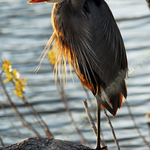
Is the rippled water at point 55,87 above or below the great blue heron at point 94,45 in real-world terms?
below

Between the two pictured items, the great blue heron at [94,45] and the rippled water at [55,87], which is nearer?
the great blue heron at [94,45]

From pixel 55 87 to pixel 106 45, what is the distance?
359 cm

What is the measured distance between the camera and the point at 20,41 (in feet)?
27.1

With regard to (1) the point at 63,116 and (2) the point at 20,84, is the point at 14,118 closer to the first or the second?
(1) the point at 63,116

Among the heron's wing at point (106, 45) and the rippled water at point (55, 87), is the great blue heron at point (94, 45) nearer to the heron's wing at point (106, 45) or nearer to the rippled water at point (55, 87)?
the heron's wing at point (106, 45)

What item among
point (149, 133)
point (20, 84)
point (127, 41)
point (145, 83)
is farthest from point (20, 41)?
point (20, 84)

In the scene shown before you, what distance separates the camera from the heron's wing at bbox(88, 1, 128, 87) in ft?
9.40

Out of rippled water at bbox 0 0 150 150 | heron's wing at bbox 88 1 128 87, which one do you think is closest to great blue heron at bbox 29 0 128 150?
heron's wing at bbox 88 1 128 87

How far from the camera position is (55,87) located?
649 centimetres

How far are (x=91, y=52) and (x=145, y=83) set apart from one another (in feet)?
11.2

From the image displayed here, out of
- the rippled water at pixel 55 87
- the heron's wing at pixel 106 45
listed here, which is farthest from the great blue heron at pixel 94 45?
the rippled water at pixel 55 87

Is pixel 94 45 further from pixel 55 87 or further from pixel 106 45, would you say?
pixel 55 87

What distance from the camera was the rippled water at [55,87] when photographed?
5258mm

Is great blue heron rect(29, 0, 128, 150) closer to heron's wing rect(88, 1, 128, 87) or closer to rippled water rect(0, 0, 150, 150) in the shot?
heron's wing rect(88, 1, 128, 87)
